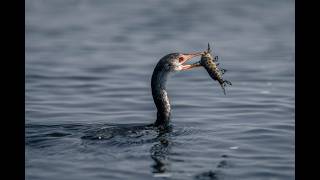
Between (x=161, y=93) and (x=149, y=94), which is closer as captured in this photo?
(x=161, y=93)

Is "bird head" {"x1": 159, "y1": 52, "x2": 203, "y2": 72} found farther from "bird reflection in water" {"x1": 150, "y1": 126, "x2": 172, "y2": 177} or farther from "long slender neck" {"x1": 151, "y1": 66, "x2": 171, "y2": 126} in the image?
"bird reflection in water" {"x1": 150, "y1": 126, "x2": 172, "y2": 177}

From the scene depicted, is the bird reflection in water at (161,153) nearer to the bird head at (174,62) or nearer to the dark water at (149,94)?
the dark water at (149,94)

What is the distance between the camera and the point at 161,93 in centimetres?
1232

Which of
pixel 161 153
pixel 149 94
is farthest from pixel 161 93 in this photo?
pixel 149 94

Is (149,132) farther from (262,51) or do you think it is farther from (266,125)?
(262,51)

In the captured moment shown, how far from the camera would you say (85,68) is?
18.7 m

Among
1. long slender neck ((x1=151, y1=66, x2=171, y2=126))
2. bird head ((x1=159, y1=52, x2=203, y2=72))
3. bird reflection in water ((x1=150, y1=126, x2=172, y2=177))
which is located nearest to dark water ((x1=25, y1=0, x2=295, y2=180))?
bird reflection in water ((x1=150, y1=126, x2=172, y2=177))

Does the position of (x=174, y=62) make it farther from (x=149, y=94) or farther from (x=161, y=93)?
(x=149, y=94)

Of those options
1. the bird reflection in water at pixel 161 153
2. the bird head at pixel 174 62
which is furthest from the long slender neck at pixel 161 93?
the bird reflection in water at pixel 161 153

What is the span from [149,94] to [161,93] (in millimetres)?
3289

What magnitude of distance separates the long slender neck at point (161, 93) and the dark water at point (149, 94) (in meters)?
0.27

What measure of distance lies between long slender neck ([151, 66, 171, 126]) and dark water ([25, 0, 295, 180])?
27 centimetres

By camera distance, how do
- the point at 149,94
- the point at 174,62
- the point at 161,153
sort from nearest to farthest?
1. the point at 161,153
2. the point at 174,62
3. the point at 149,94
